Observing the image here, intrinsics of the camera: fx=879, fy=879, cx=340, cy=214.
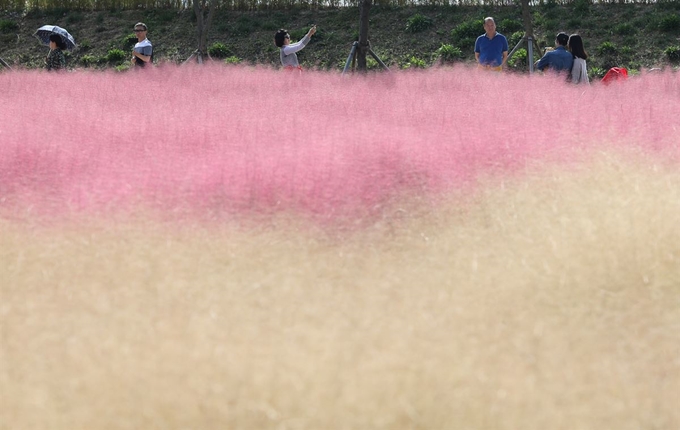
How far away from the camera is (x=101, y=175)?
15.0 feet

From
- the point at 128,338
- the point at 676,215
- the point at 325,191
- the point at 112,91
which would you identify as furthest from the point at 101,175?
the point at 112,91

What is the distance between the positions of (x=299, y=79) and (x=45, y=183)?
223 inches

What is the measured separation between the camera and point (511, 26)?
2212 cm

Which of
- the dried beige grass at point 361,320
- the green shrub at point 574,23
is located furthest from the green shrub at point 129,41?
the dried beige grass at point 361,320

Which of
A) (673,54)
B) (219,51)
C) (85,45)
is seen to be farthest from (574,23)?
(85,45)

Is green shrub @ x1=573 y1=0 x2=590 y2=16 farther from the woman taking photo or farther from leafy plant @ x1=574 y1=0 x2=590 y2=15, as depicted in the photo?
the woman taking photo

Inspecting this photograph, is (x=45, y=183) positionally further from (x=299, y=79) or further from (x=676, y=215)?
(x=299, y=79)

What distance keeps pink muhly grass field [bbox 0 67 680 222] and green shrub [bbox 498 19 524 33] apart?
14.4m

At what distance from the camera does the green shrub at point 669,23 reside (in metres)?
21.1

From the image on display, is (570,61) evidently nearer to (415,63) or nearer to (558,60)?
(558,60)

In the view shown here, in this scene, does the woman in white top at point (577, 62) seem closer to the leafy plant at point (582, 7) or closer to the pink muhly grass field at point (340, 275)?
the pink muhly grass field at point (340, 275)

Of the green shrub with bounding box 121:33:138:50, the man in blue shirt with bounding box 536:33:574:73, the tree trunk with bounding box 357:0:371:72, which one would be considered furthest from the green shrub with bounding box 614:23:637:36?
the green shrub with bounding box 121:33:138:50

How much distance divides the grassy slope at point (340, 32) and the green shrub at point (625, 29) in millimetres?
24

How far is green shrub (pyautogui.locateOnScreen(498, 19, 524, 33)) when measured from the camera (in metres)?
22.0
